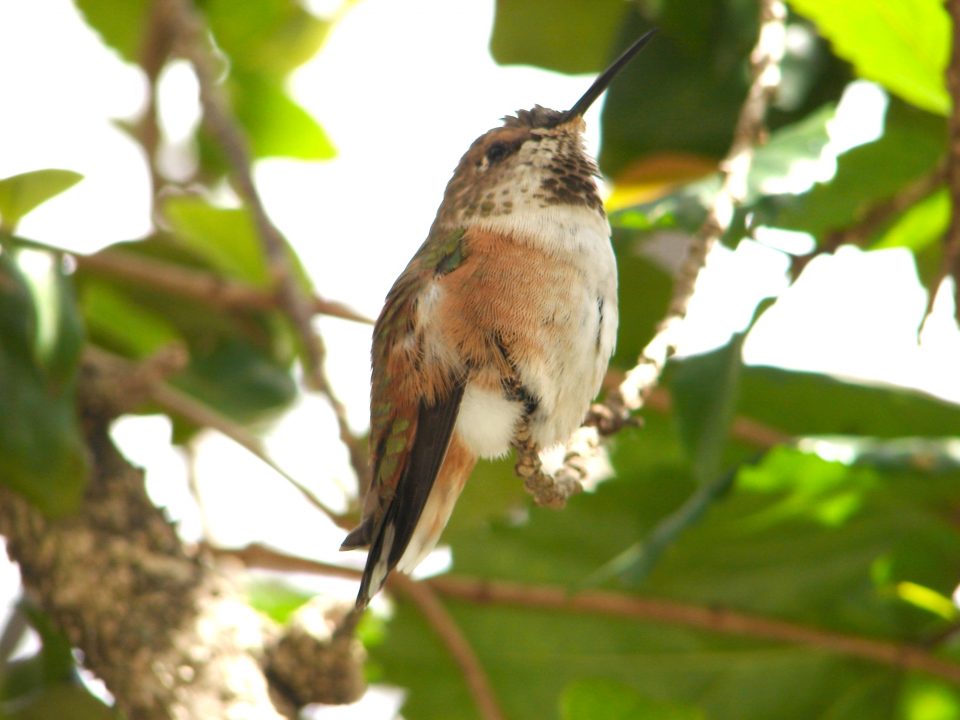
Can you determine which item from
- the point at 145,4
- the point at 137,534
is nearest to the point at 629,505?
the point at 137,534

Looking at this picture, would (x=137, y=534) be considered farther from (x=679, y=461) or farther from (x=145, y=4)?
(x=145, y=4)

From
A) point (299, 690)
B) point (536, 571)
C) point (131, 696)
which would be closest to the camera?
point (131, 696)

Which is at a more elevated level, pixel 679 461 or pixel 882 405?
pixel 882 405

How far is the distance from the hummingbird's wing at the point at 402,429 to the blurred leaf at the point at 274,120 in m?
1.62

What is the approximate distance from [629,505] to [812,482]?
0.48m

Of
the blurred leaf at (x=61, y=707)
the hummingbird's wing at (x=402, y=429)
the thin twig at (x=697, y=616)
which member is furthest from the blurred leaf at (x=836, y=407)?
the blurred leaf at (x=61, y=707)

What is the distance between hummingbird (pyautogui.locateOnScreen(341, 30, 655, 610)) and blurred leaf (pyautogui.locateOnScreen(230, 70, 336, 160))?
4.86ft

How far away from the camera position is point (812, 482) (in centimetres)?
242

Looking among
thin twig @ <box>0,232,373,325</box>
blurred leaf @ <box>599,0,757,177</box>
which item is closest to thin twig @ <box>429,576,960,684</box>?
thin twig @ <box>0,232,373,325</box>

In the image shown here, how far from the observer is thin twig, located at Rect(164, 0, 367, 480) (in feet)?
8.59

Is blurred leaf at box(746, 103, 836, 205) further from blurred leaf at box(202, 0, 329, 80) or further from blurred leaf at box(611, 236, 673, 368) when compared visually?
blurred leaf at box(202, 0, 329, 80)

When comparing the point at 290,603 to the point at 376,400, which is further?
the point at 290,603

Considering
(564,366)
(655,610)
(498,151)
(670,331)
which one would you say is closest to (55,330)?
(564,366)

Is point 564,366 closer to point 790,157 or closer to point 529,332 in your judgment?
point 529,332
